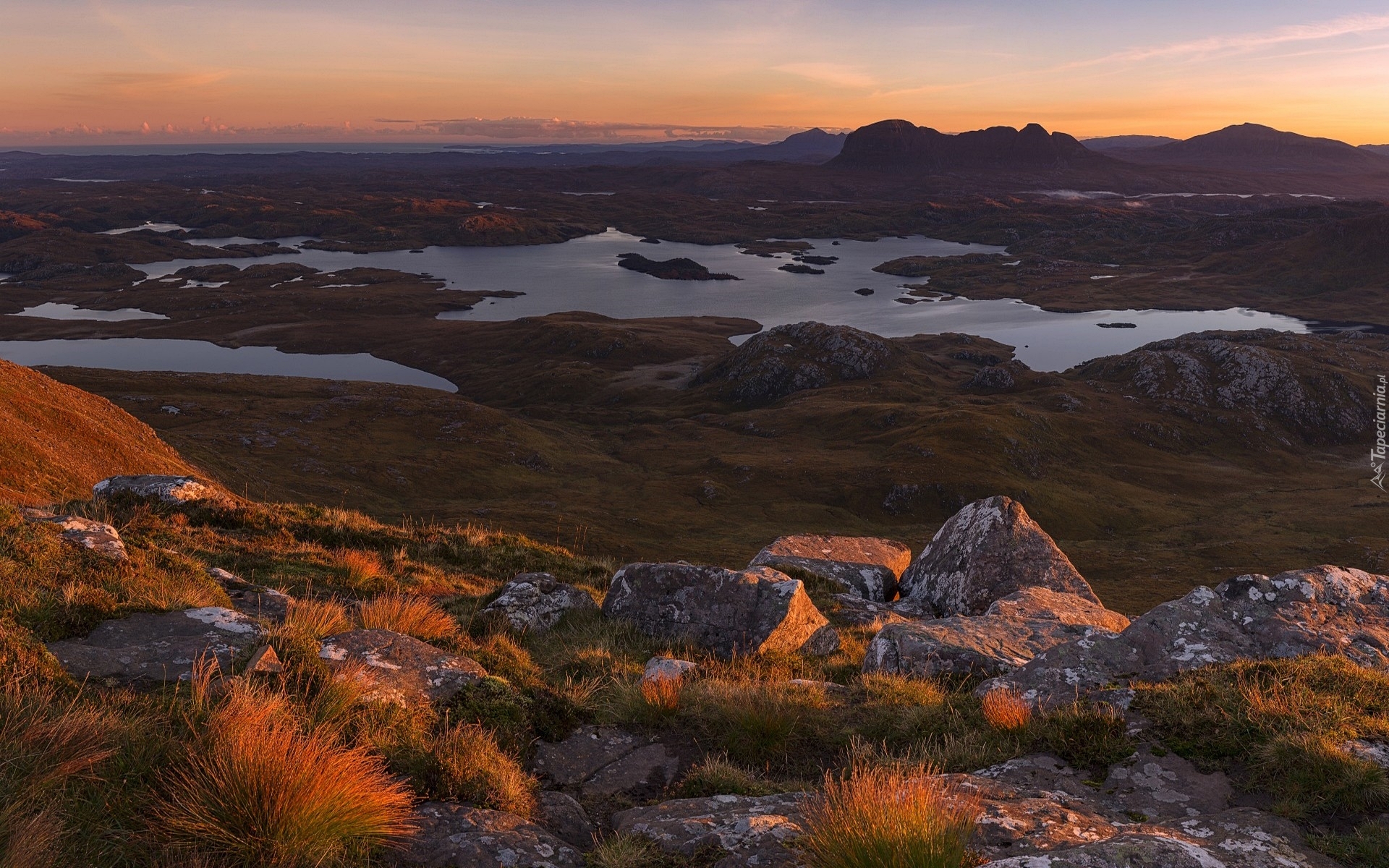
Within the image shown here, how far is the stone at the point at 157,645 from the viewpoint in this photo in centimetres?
683

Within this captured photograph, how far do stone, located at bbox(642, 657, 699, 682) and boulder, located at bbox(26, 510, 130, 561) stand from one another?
7.19 m

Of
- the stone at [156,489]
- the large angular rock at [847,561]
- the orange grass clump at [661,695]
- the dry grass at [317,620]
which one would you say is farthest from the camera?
the large angular rock at [847,561]

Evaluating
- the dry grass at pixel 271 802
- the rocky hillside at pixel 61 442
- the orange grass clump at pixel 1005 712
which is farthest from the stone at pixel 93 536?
the rocky hillside at pixel 61 442

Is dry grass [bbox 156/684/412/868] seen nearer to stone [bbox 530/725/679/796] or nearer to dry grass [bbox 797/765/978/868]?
stone [bbox 530/725/679/796]

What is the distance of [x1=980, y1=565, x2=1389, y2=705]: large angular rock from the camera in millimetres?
10461

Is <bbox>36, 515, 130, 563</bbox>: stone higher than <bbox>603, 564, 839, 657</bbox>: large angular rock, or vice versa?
<bbox>36, 515, 130, 563</bbox>: stone

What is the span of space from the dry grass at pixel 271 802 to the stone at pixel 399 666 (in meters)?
2.07

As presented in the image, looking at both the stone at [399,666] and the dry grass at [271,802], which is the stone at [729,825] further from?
the stone at [399,666]

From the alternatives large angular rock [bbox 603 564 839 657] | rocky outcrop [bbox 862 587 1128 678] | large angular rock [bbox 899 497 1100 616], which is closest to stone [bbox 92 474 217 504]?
large angular rock [bbox 603 564 839 657]

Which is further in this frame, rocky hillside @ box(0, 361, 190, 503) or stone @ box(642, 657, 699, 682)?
rocky hillside @ box(0, 361, 190, 503)

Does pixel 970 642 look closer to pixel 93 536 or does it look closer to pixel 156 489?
pixel 93 536

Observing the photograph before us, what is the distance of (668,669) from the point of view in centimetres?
1070

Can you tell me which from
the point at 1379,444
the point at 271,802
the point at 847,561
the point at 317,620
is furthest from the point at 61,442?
the point at 1379,444

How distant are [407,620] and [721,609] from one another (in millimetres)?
6685
